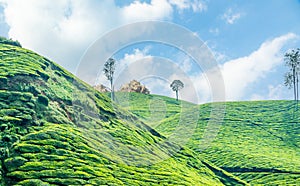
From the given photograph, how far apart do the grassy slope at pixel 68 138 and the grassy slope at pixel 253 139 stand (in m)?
10.7

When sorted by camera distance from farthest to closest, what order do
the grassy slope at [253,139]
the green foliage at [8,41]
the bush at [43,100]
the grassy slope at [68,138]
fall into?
the grassy slope at [253,139] < the green foliage at [8,41] < the bush at [43,100] < the grassy slope at [68,138]

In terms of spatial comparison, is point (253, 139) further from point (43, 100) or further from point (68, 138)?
point (68, 138)

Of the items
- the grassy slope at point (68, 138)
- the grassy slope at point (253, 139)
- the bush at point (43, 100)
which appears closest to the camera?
the grassy slope at point (68, 138)

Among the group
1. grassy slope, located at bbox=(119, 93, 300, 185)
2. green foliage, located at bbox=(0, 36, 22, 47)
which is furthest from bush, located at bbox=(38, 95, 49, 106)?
grassy slope, located at bbox=(119, 93, 300, 185)

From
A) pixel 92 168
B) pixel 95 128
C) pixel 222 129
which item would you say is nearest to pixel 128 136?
pixel 95 128

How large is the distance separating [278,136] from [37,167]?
79.2 meters

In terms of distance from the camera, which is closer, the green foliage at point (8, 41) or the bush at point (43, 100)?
the bush at point (43, 100)

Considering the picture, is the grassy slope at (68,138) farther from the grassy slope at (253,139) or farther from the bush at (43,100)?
the grassy slope at (253,139)

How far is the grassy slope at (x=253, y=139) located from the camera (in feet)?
250

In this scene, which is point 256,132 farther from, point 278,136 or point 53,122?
point 53,122

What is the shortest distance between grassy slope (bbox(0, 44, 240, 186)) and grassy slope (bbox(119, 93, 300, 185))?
10706 mm

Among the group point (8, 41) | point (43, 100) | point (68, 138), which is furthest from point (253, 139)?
point (68, 138)

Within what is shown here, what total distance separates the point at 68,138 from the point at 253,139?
67355 millimetres

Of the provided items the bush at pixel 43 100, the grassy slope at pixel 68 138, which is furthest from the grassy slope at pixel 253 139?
the bush at pixel 43 100
